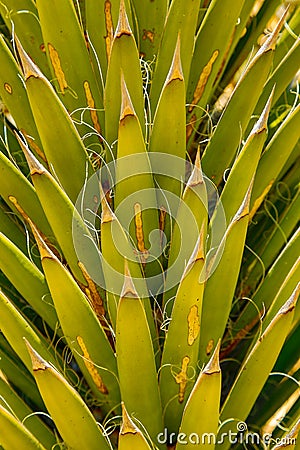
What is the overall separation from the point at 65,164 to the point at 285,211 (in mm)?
377

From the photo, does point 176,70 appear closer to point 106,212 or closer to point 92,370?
point 106,212

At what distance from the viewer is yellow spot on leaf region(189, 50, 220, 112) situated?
39.3 inches

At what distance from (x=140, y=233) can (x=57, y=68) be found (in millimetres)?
235

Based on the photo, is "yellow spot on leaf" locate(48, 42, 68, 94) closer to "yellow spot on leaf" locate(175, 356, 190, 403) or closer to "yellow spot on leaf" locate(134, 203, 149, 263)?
"yellow spot on leaf" locate(134, 203, 149, 263)

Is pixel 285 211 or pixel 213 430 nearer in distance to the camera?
pixel 213 430

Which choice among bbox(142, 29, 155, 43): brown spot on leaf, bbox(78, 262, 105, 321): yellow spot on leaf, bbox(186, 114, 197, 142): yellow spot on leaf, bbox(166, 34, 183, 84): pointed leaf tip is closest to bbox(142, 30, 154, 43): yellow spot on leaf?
bbox(142, 29, 155, 43): brown spot on leaf

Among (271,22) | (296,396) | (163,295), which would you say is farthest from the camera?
(271,22)

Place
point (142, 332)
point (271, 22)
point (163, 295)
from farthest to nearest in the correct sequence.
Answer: point (271, 22)
point (163, 295)
point (142, 332)

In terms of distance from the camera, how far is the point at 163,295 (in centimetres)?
88

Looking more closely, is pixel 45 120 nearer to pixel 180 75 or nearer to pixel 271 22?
pixel 180 75

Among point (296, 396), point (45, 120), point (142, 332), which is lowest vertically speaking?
point (296, 396)

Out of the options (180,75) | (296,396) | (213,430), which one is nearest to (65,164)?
(180,75)

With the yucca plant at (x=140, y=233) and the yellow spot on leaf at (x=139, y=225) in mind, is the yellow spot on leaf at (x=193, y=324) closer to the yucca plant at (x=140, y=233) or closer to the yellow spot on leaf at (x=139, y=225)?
the yucca plant at (x=140, y=233)
